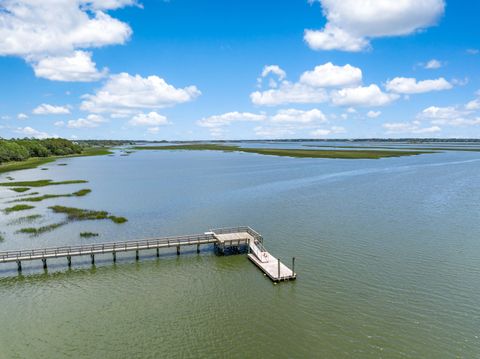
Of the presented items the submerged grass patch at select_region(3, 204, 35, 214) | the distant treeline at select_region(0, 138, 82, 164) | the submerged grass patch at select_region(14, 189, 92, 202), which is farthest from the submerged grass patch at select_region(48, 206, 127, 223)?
the distant treeline at select_region(0, 138, 82, 164)

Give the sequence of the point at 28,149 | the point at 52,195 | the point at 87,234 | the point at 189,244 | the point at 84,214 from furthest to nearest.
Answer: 1. the point at 28,149
2. the point at 52,195
3. the point at 84,214
4. the point at 87,234
5. the point at 189,244

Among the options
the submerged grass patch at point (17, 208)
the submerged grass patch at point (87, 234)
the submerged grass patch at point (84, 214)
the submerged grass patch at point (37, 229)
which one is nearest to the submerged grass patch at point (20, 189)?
the submerged grass patch at point (17, 208)

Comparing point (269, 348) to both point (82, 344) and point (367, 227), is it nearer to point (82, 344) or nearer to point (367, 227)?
point (82, 344)

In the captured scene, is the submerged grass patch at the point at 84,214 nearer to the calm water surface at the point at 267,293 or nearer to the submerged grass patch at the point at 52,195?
the calm water surface at the point at 267,293

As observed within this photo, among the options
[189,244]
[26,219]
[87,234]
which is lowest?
[87,234]

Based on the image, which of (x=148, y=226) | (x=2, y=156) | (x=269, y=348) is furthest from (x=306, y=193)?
(x=2, y=156)

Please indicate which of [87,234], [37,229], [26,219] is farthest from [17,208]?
[87,234]

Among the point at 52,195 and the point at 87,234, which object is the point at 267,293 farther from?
the point at 52,195
